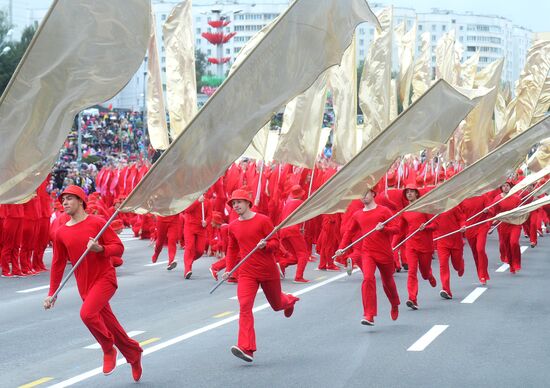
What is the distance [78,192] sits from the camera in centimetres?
1006

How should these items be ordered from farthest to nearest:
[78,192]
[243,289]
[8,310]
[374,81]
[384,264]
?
[374,81]
[8,310]
[384,264]
[243,289]
[78,192]

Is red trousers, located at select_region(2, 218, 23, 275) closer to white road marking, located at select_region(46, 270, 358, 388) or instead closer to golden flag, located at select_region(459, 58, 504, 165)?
white road marking, located at select_region(46, 270, 358, 388)

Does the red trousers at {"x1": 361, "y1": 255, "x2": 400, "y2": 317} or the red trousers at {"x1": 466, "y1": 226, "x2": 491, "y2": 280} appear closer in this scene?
the red trousers at {"x1": 361, "y1": 255, "x2": 400, "y2": 317}

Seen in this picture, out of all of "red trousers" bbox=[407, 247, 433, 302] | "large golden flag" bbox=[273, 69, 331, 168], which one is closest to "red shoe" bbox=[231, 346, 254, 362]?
"red trousers" bbox=[407, 247, 433, 302]

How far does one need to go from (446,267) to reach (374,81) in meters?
7.91

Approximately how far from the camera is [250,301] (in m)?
11.3

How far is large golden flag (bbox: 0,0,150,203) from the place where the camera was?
8094 millimetres

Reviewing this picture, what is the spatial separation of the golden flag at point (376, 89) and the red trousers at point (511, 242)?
374 cm

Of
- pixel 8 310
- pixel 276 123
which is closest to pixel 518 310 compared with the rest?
pixel 8 310

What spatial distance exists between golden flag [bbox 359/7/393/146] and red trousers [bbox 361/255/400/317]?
10257 mm

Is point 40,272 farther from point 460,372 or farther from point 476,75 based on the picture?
point 476,75

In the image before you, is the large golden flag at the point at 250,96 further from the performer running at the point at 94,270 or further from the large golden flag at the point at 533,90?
the large golden flag at the point at 533,90

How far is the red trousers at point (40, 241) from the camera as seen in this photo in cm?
2070

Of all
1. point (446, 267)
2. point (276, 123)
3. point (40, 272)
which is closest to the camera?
point (446, 267)
